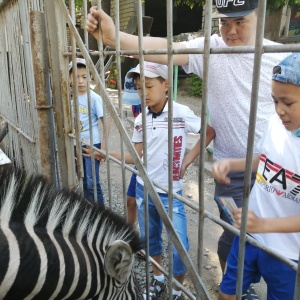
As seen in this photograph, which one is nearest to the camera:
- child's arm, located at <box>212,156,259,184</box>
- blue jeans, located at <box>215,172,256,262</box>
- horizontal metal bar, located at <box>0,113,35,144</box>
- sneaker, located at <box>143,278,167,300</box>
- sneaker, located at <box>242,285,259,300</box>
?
child's arm, located at <box>212,156,259,184</box>

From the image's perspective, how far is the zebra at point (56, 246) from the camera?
1.21 metres

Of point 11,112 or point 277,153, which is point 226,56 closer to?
point 277,153

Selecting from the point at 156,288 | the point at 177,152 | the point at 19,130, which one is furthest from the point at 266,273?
the point at 19,130

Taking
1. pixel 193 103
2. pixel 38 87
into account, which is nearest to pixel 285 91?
pixel 38 87

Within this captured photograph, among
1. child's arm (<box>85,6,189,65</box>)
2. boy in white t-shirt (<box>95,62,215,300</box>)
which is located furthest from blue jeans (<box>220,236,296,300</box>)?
child's arm (<box>85,6,189,65</box>)

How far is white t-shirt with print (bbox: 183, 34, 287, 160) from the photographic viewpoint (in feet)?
5.37

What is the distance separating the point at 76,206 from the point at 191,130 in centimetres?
103

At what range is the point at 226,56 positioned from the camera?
65.0 inches

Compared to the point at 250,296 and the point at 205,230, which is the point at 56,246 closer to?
the point at 250,296

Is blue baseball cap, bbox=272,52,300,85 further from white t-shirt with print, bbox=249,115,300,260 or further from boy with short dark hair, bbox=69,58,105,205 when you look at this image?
boy with short dark hair, bbox=69,58,105,205

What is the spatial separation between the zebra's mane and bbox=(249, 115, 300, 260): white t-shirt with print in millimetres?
605

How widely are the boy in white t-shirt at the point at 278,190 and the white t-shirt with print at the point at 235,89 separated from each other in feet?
0.84

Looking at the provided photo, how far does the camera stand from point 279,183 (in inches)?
48.4

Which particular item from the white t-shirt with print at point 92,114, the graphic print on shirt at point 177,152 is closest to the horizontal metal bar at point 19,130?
the white t-shirt with print at point 92,114
